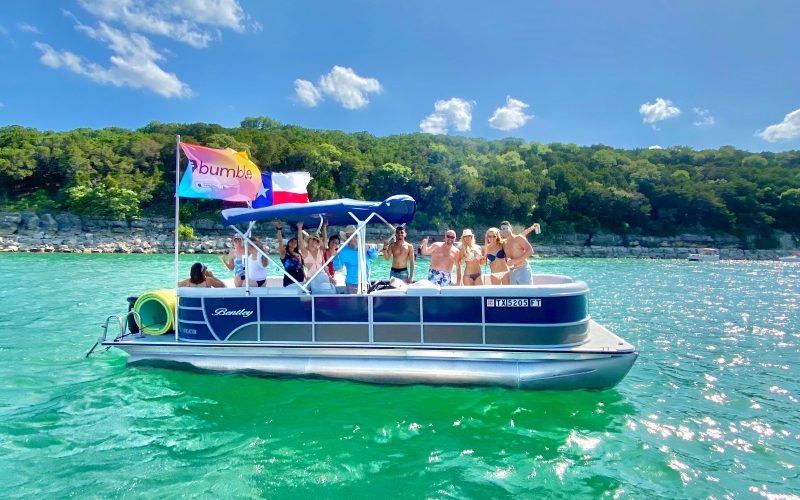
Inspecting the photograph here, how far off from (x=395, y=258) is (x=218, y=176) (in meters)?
3.75

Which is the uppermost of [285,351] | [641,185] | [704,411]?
[641,185]

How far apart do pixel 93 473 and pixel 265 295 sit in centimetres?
361

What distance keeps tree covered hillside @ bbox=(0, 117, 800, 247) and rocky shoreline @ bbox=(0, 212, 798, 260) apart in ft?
7.94

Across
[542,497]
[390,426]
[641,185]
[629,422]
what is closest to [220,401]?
[390,426]

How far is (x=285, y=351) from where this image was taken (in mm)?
8070

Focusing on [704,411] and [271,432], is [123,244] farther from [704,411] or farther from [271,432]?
[704,411]

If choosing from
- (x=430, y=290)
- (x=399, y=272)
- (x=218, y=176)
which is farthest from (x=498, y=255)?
(x=218, y=176)

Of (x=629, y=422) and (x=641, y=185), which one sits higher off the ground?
(x=641, y=185)

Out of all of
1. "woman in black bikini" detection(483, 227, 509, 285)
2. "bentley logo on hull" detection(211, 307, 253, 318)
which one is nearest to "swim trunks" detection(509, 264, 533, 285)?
"woman in black bikini" detection(483, 227, 509, 285)

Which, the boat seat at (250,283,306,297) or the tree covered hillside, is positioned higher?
the tree covered hillside

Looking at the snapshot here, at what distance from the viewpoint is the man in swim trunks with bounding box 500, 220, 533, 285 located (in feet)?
26.9

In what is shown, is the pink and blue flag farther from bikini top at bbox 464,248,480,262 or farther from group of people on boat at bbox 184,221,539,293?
bikini top at bbox 464,248,480,262

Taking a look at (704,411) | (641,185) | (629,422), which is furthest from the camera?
(641,185)

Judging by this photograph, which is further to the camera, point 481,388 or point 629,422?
point 481,388
